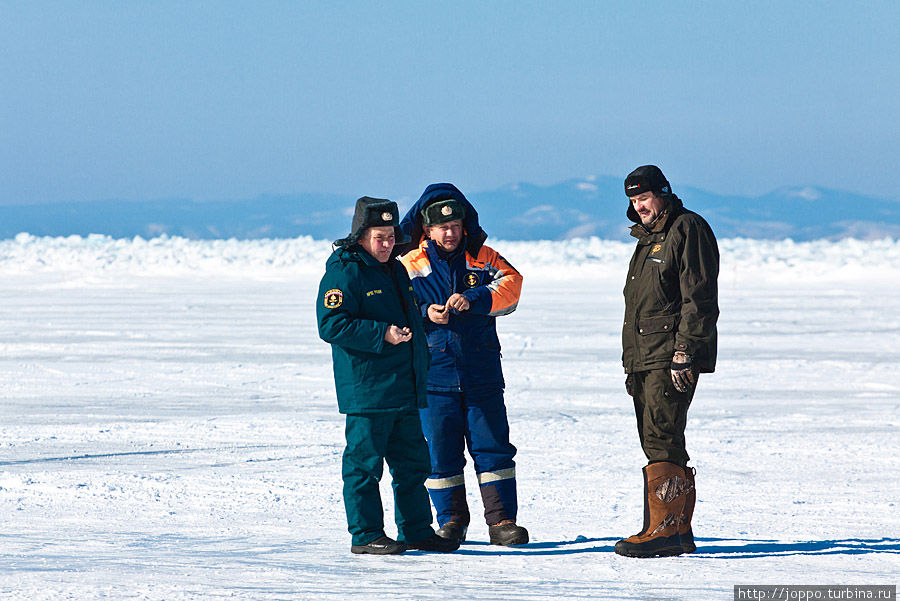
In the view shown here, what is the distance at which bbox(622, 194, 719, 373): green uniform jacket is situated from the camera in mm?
4578

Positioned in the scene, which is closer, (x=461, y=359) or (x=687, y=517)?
(x=687, y=517)

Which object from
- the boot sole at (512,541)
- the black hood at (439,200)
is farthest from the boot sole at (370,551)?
the black hood at (439,200)

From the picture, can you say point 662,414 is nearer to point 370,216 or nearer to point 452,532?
point 452,532

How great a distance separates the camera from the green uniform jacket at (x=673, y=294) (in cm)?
458

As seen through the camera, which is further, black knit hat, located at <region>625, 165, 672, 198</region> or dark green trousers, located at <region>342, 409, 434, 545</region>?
black knit hat, located at <region>625, 165, 672, 198</region>

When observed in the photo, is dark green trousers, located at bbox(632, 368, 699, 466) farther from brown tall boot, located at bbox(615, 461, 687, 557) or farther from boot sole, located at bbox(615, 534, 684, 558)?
boot sole, located at bbox(615, 534, 684, 558)

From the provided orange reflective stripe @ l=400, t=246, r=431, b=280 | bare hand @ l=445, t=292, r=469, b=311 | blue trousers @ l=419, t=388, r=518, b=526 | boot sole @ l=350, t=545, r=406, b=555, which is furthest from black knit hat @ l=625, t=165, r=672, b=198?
boot sole @ l=350, t=545, r=406, b=555

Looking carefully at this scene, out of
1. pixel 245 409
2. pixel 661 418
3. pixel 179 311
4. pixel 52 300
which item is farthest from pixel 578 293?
pixel 661 418

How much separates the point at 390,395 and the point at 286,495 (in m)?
1.88

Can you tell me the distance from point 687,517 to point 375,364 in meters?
1.52

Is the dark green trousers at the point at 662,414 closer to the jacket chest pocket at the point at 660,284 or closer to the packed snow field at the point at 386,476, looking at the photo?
the jacket chest pocket at the point at 660,284

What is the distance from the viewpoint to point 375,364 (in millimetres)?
4570

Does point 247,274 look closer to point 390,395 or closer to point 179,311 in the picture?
point 179,311

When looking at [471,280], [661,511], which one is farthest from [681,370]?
[471,280]
